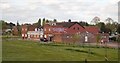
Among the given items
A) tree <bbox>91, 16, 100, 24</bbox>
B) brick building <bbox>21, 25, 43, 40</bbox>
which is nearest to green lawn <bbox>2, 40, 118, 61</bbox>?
tree <bbox>91, 16, 100, 24</bbox>

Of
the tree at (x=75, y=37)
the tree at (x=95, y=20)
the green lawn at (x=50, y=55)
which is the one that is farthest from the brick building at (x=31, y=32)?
the green lawn at (x=50, y=55)

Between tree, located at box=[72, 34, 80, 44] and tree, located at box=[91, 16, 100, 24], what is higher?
tree, located at box=[91, 16, 100, 24]

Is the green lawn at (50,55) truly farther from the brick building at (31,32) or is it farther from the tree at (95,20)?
the brick building at (31,32)

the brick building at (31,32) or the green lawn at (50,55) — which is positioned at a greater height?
the brick building at (31,32)

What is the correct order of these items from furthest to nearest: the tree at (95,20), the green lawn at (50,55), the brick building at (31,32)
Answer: the brick building at (31,32) < the tree at (95,20) < the green lawn at (50,55)

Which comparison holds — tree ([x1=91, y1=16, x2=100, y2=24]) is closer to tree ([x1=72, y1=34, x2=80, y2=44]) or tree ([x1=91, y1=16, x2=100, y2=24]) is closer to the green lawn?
tree ([x1=72, y1=34, x2=80, y2=44])

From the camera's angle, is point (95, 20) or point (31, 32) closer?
point (95, 20)

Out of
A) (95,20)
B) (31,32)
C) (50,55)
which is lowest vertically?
Answer: (50,55)

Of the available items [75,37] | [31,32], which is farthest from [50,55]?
[31,32]

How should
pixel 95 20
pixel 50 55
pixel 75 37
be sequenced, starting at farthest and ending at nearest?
pixel 95 20, pixel 75 37, pixel 50 55

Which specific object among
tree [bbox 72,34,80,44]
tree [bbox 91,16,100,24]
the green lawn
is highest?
tree [bbox 91,16,100,24]

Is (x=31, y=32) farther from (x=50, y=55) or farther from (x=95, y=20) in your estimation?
(x=50, y=55)

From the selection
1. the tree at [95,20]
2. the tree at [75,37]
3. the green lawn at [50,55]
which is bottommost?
the green lawn at [50,55]

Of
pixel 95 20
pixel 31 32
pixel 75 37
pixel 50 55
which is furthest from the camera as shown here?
pixel 31 32
